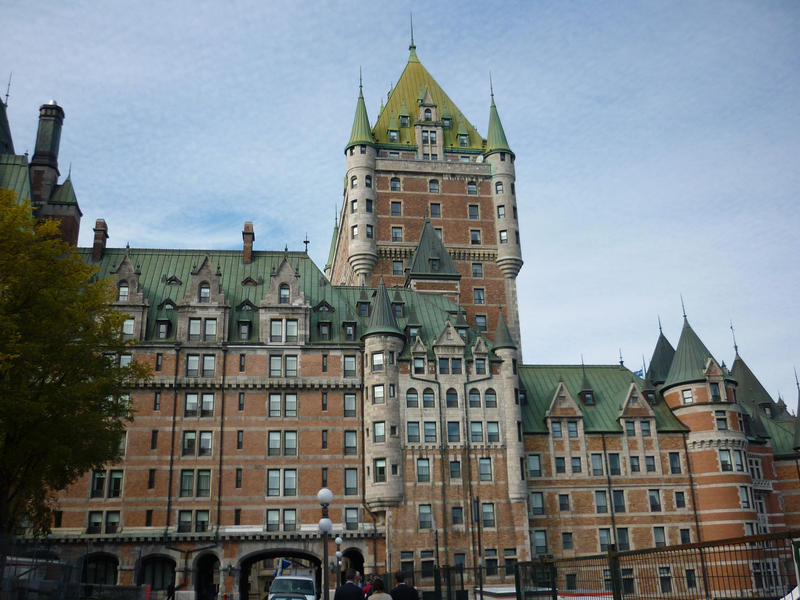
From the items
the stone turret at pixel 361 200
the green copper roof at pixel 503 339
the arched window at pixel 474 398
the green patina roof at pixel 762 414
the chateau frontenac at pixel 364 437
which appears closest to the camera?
the chateau frontenac at pixel 364 437

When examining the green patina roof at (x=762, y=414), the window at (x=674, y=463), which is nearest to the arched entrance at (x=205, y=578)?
the window at (x=674, y=463)

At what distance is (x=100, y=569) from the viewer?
180 feet

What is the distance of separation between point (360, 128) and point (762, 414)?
51.8 metres

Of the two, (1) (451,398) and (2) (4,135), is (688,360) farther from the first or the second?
(2) (4,135)

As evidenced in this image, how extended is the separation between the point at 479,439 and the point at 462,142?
38.1 meters

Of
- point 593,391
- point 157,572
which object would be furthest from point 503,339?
point 157,572

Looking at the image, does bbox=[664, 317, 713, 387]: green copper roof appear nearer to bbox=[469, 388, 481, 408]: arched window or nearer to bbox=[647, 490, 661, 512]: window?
bbox=[647, 490, 661, 512]: window

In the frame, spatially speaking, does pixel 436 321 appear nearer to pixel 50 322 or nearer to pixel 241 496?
pixel 241 496

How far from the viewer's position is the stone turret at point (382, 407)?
57.0 meters

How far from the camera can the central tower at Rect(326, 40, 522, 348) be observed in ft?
259

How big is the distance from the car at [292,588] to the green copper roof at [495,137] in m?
60.1

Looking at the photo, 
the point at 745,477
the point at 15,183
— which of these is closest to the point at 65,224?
the point at 15,183

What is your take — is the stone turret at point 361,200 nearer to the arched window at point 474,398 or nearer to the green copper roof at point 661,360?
the arched window at point 474,398

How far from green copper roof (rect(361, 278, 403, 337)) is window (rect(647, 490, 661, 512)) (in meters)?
23.9
